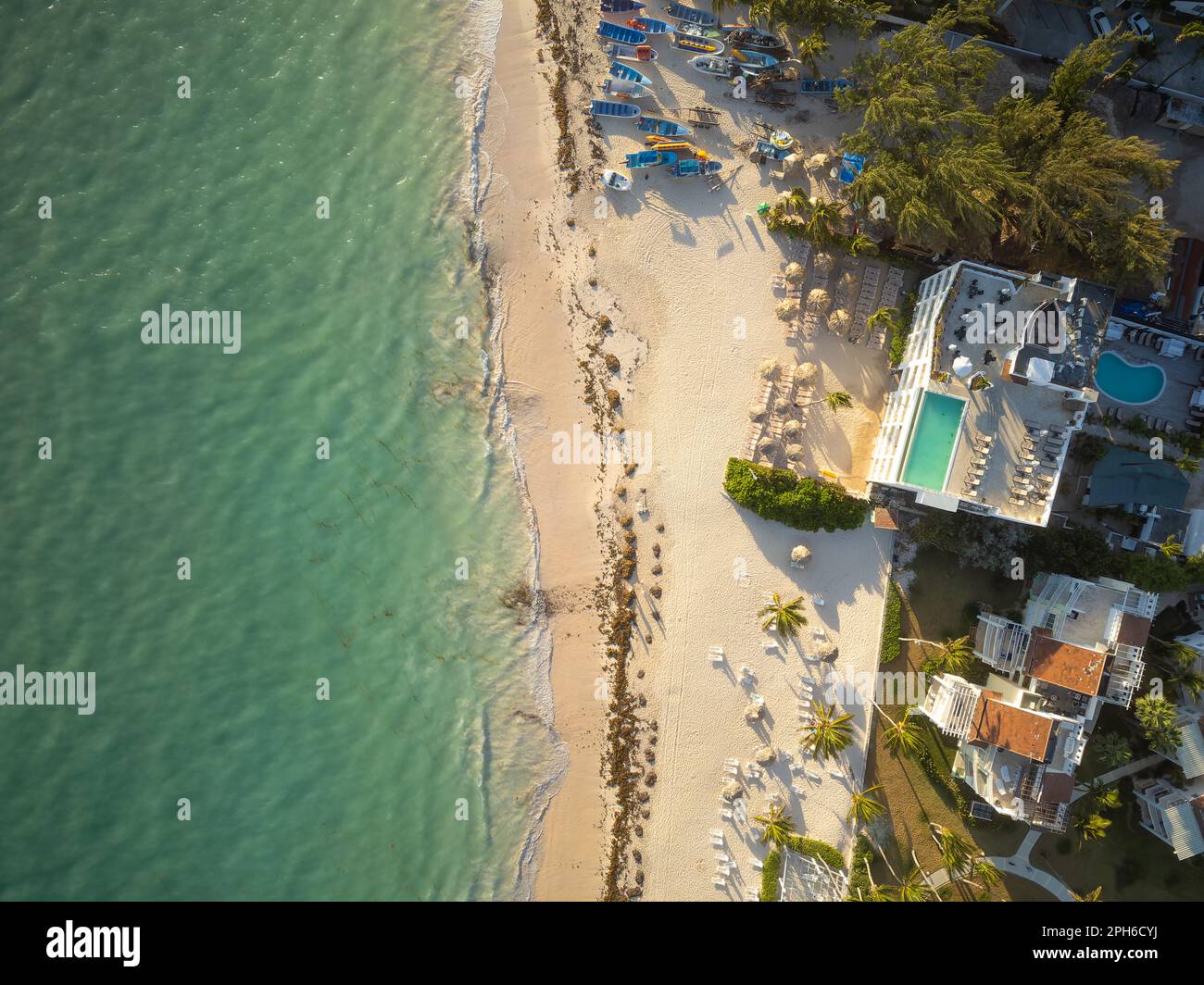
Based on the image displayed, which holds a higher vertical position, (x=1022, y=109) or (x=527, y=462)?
(x=1022, y=109)

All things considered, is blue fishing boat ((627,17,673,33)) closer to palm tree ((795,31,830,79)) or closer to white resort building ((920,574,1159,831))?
palm tree ((795,31,830,79))

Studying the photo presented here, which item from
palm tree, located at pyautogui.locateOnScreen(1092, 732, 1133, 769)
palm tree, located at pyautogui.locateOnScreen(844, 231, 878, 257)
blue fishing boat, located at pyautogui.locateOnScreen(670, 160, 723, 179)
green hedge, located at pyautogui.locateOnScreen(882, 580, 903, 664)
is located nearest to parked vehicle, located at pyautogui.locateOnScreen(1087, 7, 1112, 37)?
palm tree, located at pyautogui.locateOnScreen(844, 231, 878, 257)

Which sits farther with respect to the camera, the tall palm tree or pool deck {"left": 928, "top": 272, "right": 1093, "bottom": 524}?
the tall palm tree
